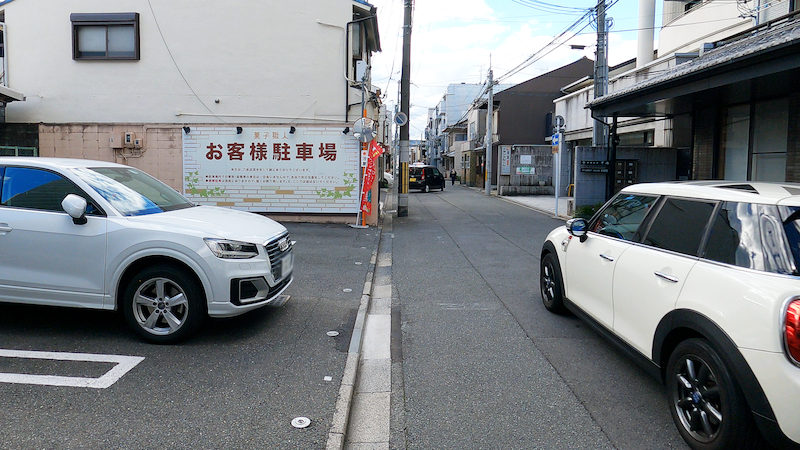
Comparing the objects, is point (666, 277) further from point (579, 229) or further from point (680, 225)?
point (579, 229)

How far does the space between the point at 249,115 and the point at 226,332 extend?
1268 centimetres

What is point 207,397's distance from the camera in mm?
4109

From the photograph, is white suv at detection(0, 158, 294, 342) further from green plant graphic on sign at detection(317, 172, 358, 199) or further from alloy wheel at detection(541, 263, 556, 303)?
green plant graphic on sign at detection(317, 172, 358, 199)

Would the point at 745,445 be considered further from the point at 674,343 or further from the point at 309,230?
the point at 309,230

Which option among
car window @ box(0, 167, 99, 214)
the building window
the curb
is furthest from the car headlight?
the building window

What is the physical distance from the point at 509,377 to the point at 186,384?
8.28 ft

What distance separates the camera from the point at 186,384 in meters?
4.33

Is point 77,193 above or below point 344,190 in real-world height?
above

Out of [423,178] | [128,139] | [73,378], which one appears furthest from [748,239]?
[423,178]

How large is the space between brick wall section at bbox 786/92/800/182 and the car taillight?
10.2 m

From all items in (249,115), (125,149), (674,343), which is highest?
(249,115)

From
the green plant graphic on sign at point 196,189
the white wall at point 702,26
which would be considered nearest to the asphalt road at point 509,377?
the green plant graphic on sign at point 196,189

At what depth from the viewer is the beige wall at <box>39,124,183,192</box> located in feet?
47.9

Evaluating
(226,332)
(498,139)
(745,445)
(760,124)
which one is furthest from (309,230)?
(498,139)
